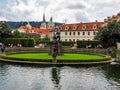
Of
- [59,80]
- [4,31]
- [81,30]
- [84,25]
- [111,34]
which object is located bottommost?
[59,80]

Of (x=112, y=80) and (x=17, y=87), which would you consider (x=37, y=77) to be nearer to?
(x=17, y=87)

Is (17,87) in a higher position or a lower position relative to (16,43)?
lower

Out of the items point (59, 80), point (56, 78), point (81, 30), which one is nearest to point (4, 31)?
point (81, 30)

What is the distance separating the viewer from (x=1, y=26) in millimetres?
76938

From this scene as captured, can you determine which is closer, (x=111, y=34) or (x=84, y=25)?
Answer: (x=111, y=34)

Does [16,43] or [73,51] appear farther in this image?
[16,43]

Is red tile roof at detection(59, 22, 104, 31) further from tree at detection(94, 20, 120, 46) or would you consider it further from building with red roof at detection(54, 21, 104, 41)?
tree at detection(94, 20, 120, 46)

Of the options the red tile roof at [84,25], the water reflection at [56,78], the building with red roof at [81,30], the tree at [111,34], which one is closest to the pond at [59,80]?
the water reflection at [56,78]

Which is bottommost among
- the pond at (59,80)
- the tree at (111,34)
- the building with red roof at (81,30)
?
the pond at (59,80)

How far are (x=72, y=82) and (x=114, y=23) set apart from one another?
4673 centimetres

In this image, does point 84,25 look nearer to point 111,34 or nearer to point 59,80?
point 111,34

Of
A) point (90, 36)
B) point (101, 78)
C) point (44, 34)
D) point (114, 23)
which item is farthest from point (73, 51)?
point (44, 34)

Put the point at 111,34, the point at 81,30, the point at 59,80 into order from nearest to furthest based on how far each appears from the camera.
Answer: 1. the point at 59,80
2. the point at 111,34
3. the point at 81,30

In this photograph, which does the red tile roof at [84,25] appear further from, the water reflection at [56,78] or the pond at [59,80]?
the water reflection at [56,78]
